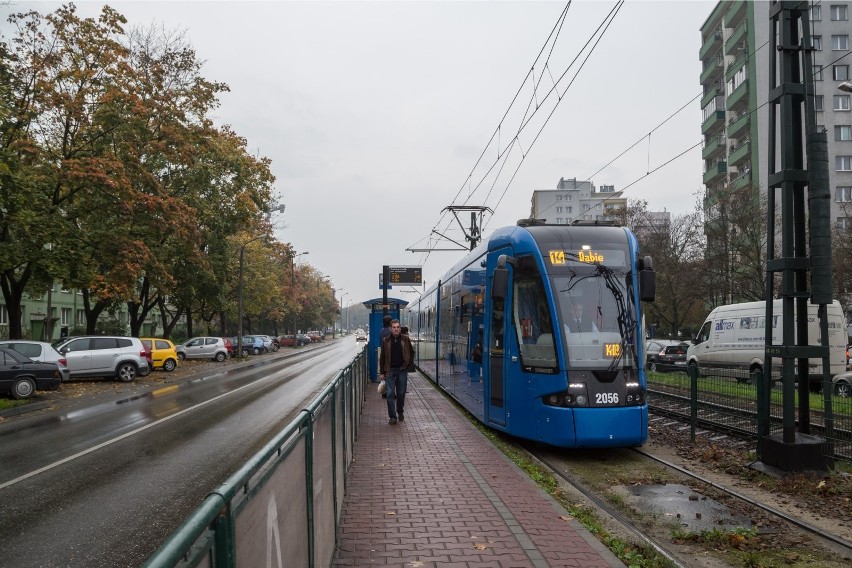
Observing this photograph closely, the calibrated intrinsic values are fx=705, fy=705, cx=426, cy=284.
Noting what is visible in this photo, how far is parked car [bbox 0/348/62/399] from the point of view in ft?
58.8

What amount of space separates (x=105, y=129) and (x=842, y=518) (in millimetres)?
24402

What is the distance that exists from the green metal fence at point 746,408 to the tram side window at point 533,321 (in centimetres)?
298

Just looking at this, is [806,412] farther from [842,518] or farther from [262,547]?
[262,547]

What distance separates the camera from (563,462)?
32.4 ft

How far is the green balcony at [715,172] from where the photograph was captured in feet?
174

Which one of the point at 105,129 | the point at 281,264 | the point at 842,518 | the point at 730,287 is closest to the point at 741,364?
the point at 730,287

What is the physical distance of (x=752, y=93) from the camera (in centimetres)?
4928

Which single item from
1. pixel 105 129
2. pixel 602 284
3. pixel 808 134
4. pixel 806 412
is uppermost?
pixel 105 129

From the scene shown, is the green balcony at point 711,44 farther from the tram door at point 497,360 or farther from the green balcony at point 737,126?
the tram door at point 497,360

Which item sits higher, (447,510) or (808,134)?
(808,134)

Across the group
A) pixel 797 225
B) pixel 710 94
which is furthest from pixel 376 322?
pixel 710 94

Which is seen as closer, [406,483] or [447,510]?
[447,510]

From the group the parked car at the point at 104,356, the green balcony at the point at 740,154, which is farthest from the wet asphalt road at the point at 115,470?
the green balcony at the point at 740,154

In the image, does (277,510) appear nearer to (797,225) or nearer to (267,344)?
(797,225)
